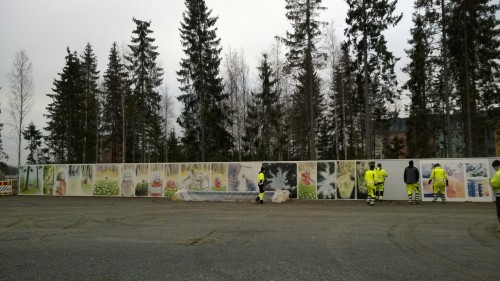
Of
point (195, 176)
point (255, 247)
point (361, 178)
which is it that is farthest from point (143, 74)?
point (255, 247)

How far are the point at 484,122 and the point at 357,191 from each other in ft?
57.2

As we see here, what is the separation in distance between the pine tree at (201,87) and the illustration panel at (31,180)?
1263 centimetres

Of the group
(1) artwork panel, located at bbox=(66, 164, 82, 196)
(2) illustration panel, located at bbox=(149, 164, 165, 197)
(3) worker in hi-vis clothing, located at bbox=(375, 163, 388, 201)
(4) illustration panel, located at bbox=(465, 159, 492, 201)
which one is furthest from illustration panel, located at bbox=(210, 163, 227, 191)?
(4) illustration panel, located at bbox=(465, 159, 492, 201)

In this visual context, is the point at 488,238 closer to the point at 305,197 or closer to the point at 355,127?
the point at 305,197

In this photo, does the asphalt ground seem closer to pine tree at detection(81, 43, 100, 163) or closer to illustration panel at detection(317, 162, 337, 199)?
illustration panel at detection(317, 162, 337, 199)

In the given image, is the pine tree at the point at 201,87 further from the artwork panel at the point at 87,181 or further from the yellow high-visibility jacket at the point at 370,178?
the yellow high-visibility jacket at the point at 370,178

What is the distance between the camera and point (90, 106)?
4850 cm

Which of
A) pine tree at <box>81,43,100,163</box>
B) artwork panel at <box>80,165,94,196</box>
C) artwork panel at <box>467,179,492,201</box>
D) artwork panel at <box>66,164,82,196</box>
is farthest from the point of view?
pine tree at <box>81,43,100,163</box>

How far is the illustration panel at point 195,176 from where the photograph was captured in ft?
80.2

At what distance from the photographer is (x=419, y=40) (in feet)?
123

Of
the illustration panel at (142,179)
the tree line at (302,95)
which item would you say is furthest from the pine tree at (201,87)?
the illustration panel at (142,179)

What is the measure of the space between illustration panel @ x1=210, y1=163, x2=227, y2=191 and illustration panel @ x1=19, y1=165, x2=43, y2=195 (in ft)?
44.7

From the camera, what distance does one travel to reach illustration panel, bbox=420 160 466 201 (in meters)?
20.1

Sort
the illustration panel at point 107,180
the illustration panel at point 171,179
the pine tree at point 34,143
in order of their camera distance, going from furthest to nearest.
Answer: the pine tree at point 34,143 < the illustration panel at point 107,180 < the illustration panel at point 171,179
